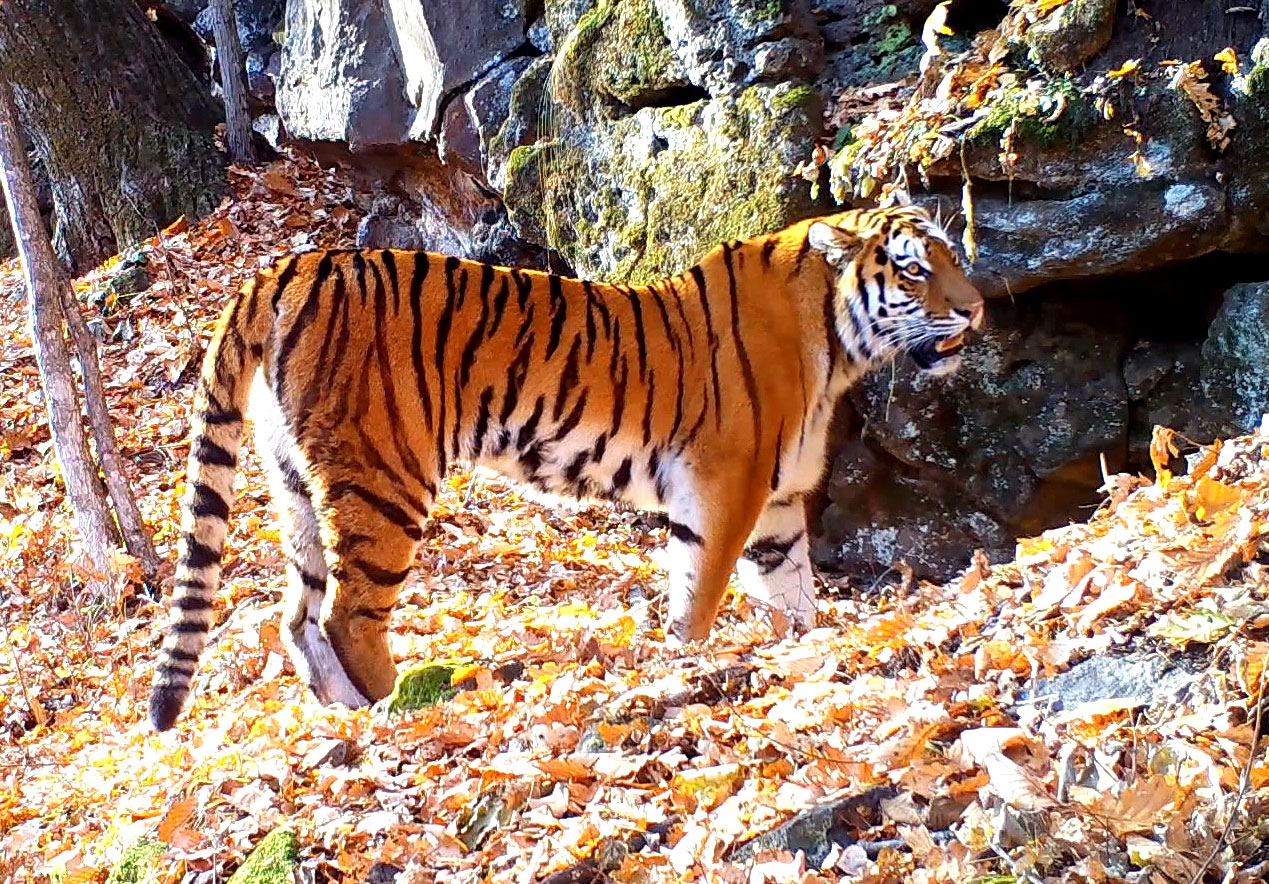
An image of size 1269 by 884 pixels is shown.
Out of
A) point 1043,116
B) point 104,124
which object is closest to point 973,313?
point 1043,116

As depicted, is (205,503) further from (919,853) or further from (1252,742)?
(1252,742)

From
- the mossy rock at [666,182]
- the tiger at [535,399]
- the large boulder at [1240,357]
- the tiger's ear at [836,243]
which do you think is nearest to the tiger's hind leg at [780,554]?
the tiger at [535,399]

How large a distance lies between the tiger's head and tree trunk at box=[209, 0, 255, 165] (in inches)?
370

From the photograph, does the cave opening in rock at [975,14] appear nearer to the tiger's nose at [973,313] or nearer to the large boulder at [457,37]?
the tiger's nose at [973,313]

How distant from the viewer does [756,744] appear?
3.54 m

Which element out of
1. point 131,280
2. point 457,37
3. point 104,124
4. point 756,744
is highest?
point 104,124

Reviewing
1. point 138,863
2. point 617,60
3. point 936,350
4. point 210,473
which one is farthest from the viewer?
point 617,60

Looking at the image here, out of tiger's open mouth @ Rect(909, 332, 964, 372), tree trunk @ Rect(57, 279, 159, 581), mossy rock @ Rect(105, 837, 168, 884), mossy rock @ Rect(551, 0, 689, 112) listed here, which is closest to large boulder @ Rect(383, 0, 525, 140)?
mossy rock @ Rect(551, 0, 689, 112)

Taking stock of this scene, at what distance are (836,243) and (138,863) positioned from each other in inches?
164

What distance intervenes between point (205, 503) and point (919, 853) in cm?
362

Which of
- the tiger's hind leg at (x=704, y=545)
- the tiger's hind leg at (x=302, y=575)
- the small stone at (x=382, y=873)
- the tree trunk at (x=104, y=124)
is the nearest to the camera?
the small stone at (x=382, y=873)

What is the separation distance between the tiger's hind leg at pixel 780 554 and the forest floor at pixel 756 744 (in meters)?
0.30

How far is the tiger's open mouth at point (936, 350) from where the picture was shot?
6.16m

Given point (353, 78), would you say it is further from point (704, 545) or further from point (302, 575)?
point (704, 545)
